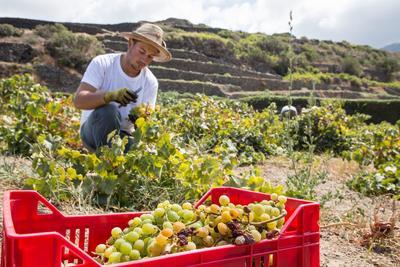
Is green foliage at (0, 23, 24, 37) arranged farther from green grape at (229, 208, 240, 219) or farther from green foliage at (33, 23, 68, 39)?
green grape at (229, 208, 240, 219)

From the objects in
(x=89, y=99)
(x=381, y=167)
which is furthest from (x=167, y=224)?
(x=381, y=167)

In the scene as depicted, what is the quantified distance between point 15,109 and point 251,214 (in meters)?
3.78

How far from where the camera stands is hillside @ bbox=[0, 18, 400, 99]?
22719mm

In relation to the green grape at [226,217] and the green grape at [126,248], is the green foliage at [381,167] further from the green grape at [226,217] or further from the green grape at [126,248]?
the green grape at [126,248]

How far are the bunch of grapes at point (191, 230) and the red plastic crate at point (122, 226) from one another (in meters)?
0.04

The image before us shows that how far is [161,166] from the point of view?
8.52 ft

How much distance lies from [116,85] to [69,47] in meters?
21.8

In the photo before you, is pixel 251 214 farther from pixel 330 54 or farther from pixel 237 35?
pixel 330 54

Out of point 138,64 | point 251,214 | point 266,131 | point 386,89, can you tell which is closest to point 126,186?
point 138,64

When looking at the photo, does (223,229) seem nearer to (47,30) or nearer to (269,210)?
(269,210)

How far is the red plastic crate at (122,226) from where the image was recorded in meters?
1.00

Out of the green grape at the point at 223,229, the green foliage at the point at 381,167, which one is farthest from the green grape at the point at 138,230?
the green foliage at the point at 381,167

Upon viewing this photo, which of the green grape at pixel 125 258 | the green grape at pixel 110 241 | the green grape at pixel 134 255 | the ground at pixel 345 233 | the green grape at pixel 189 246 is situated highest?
the green grape at pixel 189 246

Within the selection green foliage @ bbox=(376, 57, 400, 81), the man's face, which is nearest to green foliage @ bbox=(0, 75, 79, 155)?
the man's face
